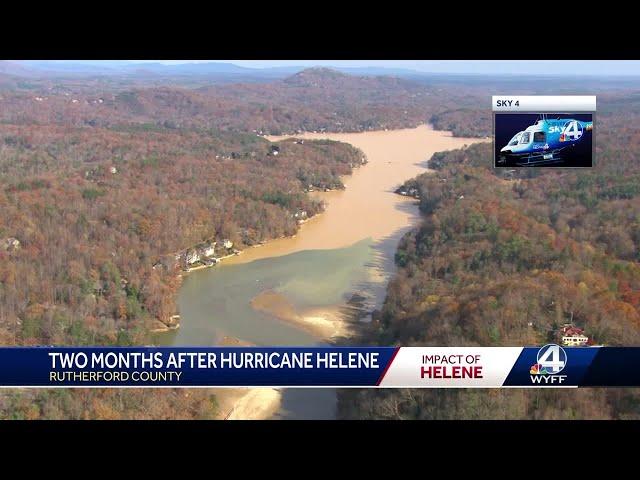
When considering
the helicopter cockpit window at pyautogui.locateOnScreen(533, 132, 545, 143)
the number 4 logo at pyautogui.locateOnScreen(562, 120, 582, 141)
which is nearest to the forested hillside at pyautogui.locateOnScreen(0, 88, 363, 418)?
Answer: the helicopter cockpit window at pyautogui.locateOnScreen(533, 132, 545, 143)

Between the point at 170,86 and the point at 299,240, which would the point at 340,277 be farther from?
the point at 170,86

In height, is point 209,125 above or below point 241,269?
above

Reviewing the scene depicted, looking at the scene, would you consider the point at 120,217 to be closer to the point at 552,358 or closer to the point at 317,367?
the point at 317,367

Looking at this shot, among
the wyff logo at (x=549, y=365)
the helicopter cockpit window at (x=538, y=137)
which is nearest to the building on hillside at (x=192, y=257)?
the helicopter cockpit window at (x=538, y=137)

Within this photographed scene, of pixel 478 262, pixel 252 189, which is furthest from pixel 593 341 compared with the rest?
pixel 252 189

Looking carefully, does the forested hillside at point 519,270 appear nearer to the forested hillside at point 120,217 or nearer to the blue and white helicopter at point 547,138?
the blue and white helicopter at point 547,138
